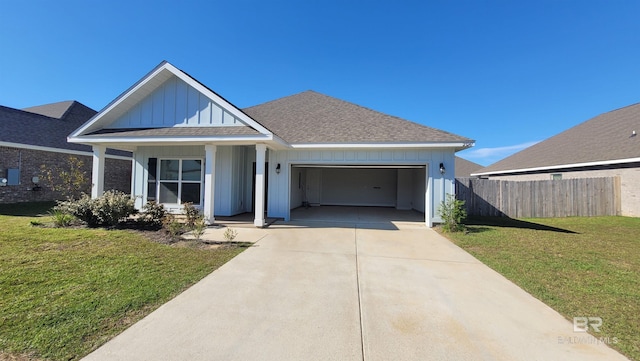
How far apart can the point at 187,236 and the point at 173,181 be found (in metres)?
Result: 4.69

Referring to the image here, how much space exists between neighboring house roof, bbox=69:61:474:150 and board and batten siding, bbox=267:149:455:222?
0.48m

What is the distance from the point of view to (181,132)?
8555 millimetres

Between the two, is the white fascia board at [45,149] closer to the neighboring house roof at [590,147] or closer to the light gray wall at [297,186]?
the light gray wall at [297,186]

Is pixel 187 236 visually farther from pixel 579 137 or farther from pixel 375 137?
pixel 579 137

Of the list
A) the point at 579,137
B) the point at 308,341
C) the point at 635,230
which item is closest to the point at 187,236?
the point at 308,341

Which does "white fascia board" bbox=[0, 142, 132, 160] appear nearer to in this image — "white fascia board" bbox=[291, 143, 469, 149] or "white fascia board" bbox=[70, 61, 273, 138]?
"white fascia board" bbox=[70, 61, 273, 138]

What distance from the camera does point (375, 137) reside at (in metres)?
9.61

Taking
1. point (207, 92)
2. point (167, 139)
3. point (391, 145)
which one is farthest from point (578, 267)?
point (167, 139)

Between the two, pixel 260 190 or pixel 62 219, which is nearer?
pixel 62 219

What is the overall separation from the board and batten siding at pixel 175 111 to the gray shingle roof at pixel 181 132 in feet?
0.76

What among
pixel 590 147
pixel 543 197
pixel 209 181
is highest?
pixel 590 147

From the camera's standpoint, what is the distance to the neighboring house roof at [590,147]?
41.4 feet

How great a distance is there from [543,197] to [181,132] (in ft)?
51.1

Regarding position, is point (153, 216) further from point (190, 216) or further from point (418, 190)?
point (418, 190)
